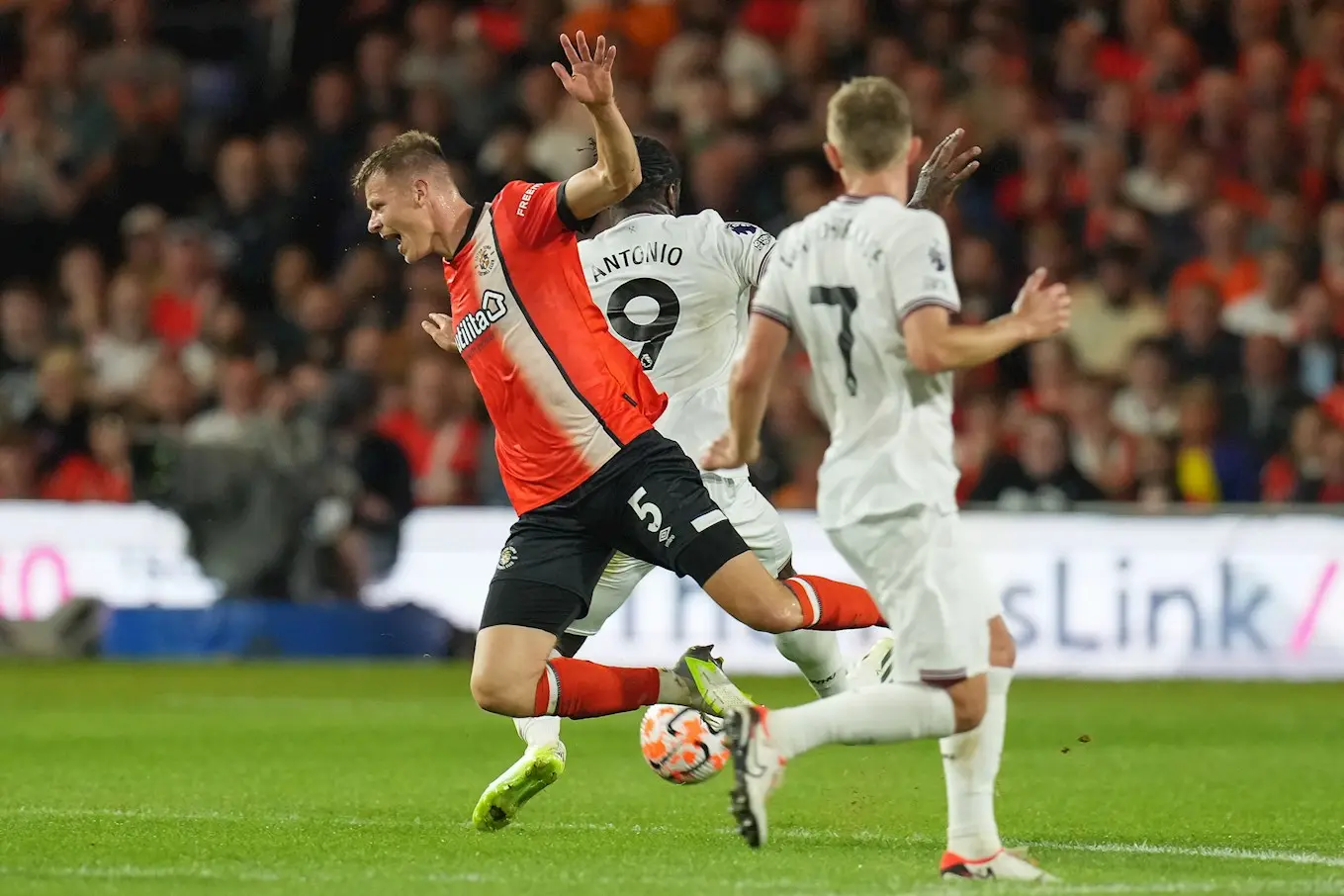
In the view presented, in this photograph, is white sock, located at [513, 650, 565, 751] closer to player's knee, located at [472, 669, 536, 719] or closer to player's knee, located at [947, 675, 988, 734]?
player's knee, located at [472, 669, 536, 719]

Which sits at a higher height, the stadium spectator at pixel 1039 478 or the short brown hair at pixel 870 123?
the short brown hair at pixel 870 123

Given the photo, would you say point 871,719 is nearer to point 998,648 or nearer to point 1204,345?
point 998,648

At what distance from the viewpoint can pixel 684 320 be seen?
8.34 m

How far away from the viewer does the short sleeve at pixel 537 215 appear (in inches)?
283

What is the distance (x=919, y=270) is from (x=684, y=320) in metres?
2.57

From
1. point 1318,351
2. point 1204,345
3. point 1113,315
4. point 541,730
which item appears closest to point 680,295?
point 541,730

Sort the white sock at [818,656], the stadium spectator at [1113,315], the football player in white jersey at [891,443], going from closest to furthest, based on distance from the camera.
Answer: the football player in white jersey at [891,443] → the white sock at [818,656] → the stadium spectator at [1113,315]

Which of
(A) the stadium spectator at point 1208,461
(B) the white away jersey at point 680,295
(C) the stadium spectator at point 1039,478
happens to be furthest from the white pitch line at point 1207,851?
(A) the stadium spectator at point 1208,461

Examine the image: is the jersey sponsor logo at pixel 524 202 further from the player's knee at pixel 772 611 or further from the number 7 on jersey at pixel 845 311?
the number 7 on jersey at pixel 845 311

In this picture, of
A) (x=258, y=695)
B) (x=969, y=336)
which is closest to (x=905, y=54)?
(x=258, y=695)

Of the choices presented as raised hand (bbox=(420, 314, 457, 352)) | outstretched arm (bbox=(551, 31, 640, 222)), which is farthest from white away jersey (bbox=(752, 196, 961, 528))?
raised hand (bbox=(420, 314, 457, 352))

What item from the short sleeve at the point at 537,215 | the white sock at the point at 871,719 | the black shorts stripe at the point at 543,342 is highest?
the short sleeve at the point at 537,215

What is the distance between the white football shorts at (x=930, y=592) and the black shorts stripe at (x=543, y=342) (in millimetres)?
1525

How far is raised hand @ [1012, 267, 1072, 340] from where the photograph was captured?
5.80m
